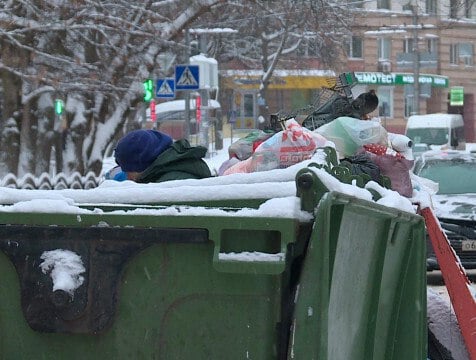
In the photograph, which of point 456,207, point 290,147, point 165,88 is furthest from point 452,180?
point 165,88

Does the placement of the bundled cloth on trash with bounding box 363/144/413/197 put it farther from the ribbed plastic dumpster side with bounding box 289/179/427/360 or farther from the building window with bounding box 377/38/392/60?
the building window with bounding box 377/38/392/60

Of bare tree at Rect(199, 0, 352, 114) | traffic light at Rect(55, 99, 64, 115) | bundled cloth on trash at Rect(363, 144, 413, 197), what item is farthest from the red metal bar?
traffic light at Rect(55, 99, 64, 115)

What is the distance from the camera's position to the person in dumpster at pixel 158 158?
15.3 ft

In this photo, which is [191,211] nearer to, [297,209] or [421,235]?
[297,209]

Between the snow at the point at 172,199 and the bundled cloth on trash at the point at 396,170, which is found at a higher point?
the snow at the point at 172,199

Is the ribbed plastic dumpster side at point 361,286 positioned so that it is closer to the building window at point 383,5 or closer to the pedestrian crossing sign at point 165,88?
the pedestrian crossing sign at point 165,88

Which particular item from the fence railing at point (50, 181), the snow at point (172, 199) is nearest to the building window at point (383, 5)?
the fence railing at point (50, 181)

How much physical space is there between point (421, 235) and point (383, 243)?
708mm

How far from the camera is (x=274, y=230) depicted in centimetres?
313

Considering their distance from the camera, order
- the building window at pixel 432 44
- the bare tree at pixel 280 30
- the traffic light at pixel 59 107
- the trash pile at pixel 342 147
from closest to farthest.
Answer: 1. the trash pile at pixel 342 147
2. the bare tree at pixel 280 30
3. the traffic light at pixel 59 107
4. the building window at pixel 432 44

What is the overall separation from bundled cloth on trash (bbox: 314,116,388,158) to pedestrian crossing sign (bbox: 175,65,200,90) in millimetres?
16148

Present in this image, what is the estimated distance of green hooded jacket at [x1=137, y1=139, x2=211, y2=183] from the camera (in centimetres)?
464

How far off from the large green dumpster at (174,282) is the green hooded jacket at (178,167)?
4.04ft

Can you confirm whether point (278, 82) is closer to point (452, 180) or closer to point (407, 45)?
point (407, 45)
